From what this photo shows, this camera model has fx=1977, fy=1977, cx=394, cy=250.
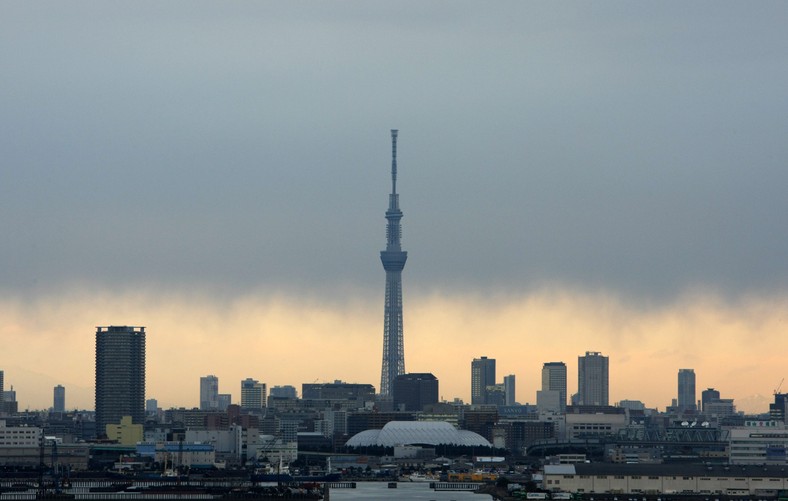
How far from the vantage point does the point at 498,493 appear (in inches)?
6624

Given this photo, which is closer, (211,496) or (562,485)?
(211,496)

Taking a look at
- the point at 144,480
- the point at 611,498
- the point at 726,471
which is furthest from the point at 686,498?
the point at 144,480

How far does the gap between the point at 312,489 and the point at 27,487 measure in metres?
24.2

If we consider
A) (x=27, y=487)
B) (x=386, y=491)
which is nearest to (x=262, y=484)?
(x=386, y=491)

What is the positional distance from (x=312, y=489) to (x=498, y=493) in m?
16.1

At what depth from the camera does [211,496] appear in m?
150

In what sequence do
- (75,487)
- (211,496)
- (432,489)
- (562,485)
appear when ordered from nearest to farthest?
(211,496) → (562,485) → (75,487) → (432,489)

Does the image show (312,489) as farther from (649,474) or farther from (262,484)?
(649,474)

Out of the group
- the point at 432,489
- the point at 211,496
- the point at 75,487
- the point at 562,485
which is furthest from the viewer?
the point at 432,489

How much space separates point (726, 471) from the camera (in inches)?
6540

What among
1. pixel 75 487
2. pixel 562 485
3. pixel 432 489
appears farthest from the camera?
pixel 432 489

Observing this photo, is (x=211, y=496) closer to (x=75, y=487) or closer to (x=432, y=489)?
(x=75, y=487)

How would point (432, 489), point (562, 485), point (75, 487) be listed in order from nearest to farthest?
point (562, 485) < point (75, 487) < point (432, 489)

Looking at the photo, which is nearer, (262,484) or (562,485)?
(562,485)
